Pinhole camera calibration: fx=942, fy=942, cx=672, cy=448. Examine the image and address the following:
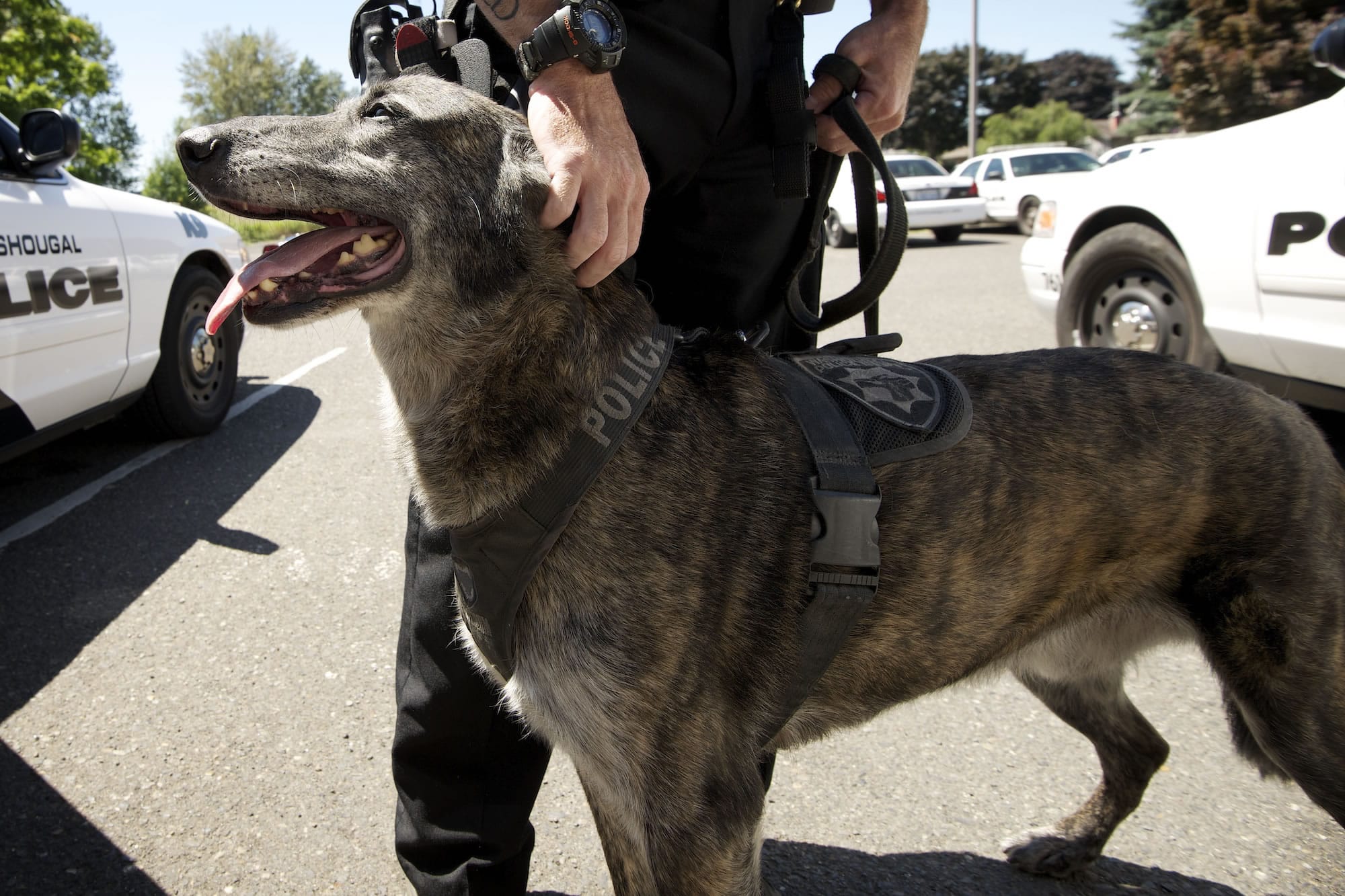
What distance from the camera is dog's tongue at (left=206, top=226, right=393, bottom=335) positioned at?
Answer: 170 centimetres

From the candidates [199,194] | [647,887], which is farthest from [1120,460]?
[199,194]

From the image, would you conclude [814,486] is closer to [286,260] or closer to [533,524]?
[533,524]

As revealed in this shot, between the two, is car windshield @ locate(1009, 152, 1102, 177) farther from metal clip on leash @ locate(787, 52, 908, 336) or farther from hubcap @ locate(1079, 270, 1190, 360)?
metal clip on leash @ locate(787, 52, 908, 336)

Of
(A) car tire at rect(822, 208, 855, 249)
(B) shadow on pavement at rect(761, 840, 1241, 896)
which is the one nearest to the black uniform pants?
(B) shadow on pavement at rect(761, 840, 1241, 896)

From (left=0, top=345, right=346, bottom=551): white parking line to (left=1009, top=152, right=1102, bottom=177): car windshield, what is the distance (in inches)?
708

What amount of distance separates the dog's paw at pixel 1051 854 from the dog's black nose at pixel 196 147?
2.46 m

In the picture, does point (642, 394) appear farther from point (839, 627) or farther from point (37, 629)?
point (37, 629)

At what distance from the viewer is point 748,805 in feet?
5.77

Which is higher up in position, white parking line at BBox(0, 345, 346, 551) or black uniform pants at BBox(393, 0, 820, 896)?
black uniform pants at BBox(393, 0, 820, 896)

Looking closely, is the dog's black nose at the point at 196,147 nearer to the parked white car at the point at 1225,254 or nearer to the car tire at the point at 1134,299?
the parked white car at the point at 1225,254

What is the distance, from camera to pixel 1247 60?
22.7 metres

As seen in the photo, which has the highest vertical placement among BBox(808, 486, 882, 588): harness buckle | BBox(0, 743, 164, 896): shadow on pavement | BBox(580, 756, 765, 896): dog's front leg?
BBox(808, 486, 882, 588): harness buckle

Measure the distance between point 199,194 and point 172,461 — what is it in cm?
408

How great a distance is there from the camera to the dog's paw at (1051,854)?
7.86 feet
